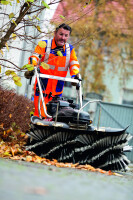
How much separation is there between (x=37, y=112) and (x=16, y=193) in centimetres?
464

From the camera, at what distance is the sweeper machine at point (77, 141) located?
6.95 meters

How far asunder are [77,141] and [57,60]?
4.99 feet

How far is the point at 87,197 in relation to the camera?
3730mm

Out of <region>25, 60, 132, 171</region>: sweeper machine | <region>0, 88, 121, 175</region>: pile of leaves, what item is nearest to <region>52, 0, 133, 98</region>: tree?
<region>0, 88, 121, 175</region>: pile of leaves

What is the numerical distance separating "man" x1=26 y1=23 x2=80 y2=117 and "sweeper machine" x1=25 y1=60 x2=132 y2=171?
2.81ft

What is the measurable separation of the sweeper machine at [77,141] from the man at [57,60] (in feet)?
2.81

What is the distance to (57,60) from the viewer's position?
7914 millimetres

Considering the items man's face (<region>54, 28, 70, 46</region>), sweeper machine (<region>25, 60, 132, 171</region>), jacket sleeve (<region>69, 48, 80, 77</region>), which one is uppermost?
man's face (<region>54, 28, 70, 46</region>)

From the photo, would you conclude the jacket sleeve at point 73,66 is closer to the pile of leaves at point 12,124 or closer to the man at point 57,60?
the man at point 57,60

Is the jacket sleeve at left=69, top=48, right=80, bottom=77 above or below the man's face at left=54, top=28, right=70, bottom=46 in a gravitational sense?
below

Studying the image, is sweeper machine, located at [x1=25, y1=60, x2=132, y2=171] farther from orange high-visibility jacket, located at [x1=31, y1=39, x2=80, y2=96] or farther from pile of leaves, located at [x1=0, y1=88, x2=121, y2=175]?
orange high-visibility jacket, located at [x1=31, y1=39, x2=80, y2=96]

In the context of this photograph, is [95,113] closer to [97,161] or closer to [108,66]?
[97,161]

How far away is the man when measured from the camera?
7.74m

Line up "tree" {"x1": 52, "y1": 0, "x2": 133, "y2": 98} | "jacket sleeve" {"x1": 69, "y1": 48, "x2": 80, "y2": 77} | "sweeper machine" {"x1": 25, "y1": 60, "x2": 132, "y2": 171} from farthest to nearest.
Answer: "tree" {"x1": 52, "y1": 0, "x2": 133, "y2": 98} → "jacket sleeve" {"x1": 69, "y1": 48, "x2": 80, "y2": 77} → "sweeper machine" {"x1": 25, "y1": 60, "x2": 132, "y2": 171}
